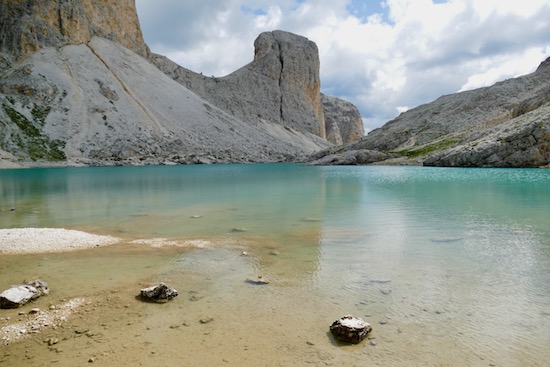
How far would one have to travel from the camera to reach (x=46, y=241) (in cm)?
1324

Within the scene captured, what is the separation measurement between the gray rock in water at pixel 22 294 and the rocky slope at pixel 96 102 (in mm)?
74717

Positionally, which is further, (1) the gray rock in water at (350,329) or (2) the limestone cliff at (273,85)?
(2) the limestone cliff at (273,85)

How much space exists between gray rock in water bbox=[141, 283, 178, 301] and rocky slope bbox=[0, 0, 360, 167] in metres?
76.4

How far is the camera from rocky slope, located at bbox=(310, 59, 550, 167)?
5753cm

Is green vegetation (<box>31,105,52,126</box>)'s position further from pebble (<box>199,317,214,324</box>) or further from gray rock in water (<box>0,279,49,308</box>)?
pebble (<box>199,317,214,324</box>)

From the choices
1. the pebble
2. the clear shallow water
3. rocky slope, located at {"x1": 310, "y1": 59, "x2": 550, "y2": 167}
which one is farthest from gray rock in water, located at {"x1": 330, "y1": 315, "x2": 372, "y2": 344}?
rocky slope, located at {"x1": 310, "y1": 59, "x2": 550, "y2": 167}

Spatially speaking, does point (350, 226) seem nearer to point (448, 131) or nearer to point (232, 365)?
point (232, 365)

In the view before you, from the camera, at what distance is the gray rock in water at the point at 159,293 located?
8031 millimetres

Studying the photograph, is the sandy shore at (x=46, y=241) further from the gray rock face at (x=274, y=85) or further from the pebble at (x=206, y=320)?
the gray rock face at (x=274, y=85)

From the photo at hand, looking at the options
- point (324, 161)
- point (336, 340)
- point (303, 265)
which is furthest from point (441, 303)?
point (324, 161)

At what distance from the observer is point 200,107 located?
113 m

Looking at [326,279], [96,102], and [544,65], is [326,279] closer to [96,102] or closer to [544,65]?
[96,102]

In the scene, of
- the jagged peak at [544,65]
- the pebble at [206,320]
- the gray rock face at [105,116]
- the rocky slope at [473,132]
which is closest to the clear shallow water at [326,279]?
the pebble at [206,320]

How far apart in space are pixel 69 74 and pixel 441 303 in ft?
340
